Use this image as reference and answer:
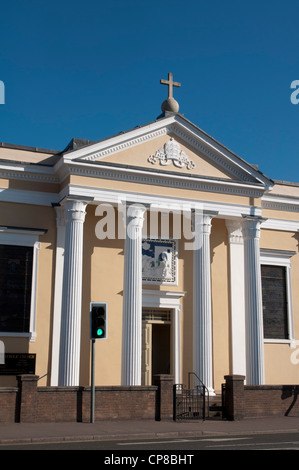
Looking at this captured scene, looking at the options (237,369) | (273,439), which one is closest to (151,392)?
(273,439)

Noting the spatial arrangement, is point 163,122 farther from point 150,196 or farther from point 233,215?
point 233,215

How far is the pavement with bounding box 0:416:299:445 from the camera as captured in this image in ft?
41.9

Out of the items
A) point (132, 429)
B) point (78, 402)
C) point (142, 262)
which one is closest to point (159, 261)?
point (142, 262)

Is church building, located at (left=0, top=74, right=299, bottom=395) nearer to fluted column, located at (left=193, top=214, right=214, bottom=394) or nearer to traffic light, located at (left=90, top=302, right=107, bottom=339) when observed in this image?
fluted column, located at (left=193, top=214, right=214, bottom=394)

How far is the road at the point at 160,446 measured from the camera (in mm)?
9431

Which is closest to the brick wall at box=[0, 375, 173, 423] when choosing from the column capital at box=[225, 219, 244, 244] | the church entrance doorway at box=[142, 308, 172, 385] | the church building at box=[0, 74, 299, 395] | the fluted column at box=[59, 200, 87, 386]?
the church building at box=[0, 74, 299, 395]

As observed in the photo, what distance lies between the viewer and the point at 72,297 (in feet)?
61.8

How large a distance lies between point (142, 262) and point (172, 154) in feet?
12.8

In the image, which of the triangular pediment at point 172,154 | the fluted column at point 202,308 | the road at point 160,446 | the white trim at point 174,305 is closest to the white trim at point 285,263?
the triangular pediment at point 172,154

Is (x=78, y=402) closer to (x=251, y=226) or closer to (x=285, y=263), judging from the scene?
(x=251, y=226)

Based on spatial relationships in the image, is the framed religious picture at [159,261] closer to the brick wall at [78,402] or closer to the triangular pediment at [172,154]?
the triangular pediment at [172,154]

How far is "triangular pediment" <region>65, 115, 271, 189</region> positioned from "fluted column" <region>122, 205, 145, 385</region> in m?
1.80

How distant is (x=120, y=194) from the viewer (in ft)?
66.8

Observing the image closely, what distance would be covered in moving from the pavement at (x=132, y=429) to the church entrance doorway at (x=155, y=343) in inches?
178
